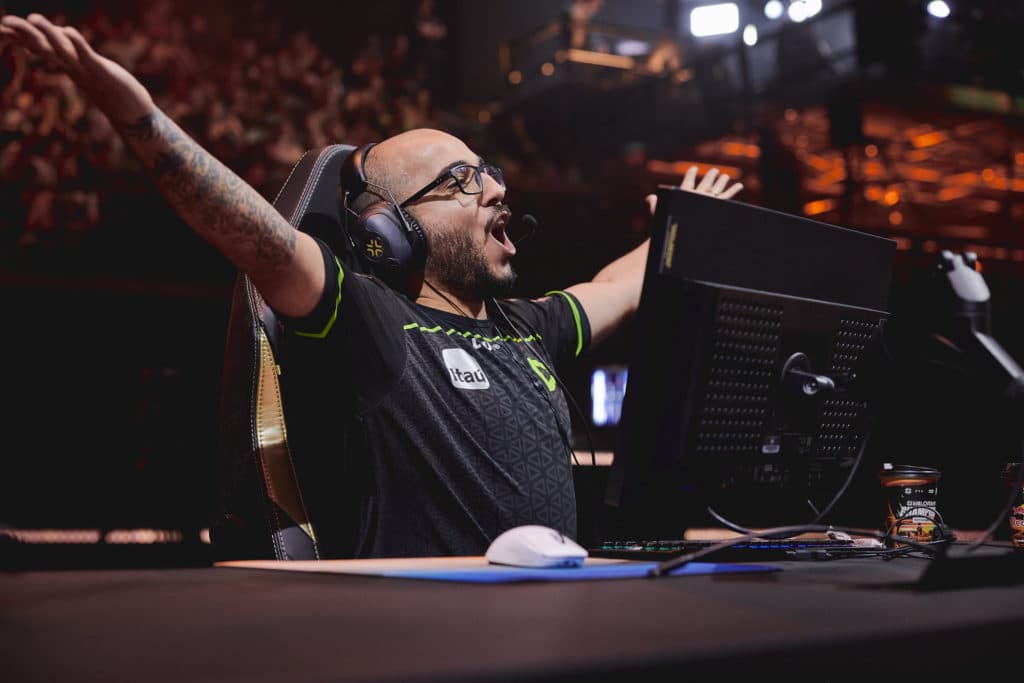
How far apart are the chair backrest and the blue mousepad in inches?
18.6

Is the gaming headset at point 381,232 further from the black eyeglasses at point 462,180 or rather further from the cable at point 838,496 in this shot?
the cable at point 838,496

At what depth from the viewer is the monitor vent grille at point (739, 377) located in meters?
0.87

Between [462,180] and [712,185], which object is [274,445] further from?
[712,185]

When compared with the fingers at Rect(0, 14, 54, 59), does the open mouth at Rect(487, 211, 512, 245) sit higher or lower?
lower

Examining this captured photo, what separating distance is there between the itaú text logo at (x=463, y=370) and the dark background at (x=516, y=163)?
1572 mm

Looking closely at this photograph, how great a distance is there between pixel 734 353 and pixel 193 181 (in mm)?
650

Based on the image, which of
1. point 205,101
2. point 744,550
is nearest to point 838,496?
point 744,550

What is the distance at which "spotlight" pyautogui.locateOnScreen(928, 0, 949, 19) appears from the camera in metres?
5.59

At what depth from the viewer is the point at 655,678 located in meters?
0.43

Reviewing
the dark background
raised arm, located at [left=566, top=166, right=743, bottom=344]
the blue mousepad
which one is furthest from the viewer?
the dark background

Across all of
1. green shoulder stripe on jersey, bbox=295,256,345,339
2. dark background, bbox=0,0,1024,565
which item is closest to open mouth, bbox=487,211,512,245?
green shoulder stripe on jersey, bbox=295,256,345,339

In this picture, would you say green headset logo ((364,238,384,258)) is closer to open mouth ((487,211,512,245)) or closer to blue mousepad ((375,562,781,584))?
open mouth ((487,211,512,245))

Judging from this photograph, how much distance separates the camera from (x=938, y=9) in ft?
18.4

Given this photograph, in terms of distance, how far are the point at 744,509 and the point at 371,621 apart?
1.61m
